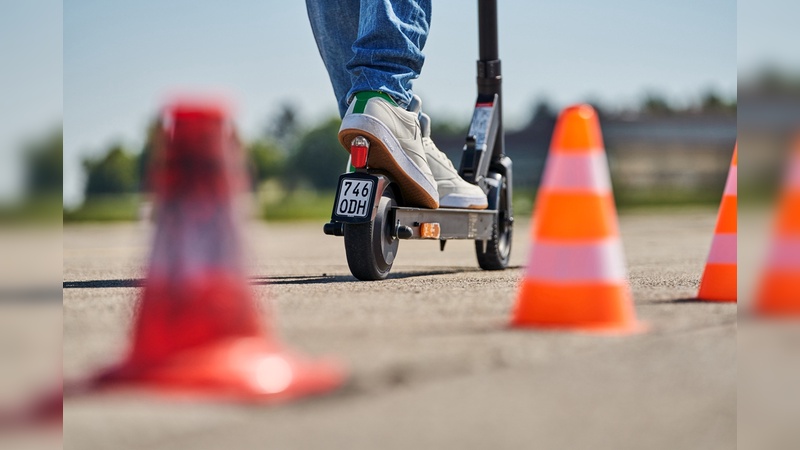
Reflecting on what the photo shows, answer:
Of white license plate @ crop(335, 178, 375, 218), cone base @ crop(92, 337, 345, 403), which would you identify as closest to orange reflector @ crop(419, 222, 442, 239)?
white license plate @ crop(335, 178, 375, 218)

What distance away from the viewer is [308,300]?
133 inches

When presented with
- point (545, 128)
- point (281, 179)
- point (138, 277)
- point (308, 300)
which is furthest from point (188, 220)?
point (281, 179)

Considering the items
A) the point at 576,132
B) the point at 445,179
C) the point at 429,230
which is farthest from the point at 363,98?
the point at 576,132

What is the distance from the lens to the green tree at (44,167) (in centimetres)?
167

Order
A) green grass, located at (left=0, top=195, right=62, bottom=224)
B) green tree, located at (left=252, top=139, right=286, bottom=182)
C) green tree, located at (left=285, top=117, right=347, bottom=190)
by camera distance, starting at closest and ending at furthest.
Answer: green grass, located at (left=0, top=195, right=62, bottom=224), green tree, located at (left=285, top=117, right=347, bottom=190), green tree, located at (left=252, top=139, right=286, bottom=182)

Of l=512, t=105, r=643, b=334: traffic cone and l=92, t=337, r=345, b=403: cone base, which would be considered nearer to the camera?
l=92, t=337, r=345, b=403: cone base

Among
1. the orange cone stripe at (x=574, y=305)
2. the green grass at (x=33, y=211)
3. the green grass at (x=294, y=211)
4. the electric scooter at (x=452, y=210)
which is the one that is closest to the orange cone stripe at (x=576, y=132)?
the orange cone stripe at (x=574, y=305)

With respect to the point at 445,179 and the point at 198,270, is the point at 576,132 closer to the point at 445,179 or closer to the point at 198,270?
the point at 198,270

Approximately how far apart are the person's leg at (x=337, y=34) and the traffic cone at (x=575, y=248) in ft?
6.47

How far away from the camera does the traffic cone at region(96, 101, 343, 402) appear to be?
2.08 m

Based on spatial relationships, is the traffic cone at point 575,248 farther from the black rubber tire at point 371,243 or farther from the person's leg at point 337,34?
the person's leg at point 337,34

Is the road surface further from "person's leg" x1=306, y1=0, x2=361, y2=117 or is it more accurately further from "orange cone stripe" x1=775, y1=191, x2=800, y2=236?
"person's leg" x1=306, y1=0, x2=361, y2=117

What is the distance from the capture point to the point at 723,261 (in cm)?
341

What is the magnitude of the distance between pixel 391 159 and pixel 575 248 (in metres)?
1.45
